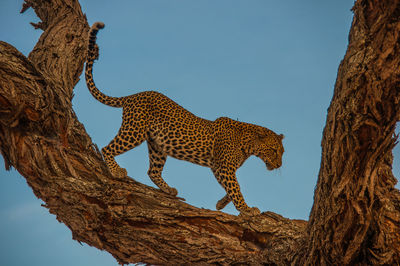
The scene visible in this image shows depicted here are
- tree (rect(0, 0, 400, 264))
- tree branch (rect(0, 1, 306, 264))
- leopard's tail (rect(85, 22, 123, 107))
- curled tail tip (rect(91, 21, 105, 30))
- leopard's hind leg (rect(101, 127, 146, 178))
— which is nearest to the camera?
tree (rect(0, 0, 400, 264))

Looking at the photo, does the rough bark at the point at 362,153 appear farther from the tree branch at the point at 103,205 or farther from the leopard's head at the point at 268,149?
the leopard's head at the point at 268,149

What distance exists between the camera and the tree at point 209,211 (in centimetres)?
404

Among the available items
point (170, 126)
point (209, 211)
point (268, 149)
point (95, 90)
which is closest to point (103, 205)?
point (209, 211)

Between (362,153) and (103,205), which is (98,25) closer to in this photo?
(103,205)

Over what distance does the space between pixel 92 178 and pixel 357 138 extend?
4.20 metres

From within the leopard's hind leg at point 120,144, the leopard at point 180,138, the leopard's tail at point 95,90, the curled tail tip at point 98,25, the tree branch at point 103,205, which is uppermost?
the curled tail tip at point 98,25

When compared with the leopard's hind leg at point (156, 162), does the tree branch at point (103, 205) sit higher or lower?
lower

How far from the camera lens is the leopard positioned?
29.9 feet

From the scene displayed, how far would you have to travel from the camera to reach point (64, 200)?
6.46 metres

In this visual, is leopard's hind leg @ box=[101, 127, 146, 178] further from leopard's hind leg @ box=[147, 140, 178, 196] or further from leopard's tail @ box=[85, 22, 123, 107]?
leopard's tail @ box=[85, 22, 123, 107]

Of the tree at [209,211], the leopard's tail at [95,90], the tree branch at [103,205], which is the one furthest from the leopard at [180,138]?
the tree branch at [103,205]

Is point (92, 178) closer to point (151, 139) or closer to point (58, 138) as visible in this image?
point (58, 138)

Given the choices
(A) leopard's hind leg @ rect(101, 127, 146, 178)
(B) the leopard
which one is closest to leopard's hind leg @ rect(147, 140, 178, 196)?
(B) the leopard

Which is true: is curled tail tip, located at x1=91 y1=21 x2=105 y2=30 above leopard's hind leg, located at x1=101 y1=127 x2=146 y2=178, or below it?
above
